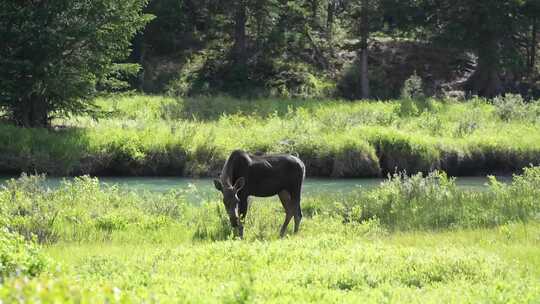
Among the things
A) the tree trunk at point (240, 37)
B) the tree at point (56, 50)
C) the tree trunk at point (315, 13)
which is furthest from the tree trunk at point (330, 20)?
the tree at point (56, 50)

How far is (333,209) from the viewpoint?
697 inches

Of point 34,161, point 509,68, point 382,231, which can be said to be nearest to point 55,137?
point 34,161

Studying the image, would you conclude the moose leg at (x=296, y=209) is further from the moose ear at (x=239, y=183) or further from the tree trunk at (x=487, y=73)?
the tree trunk at (x=487, y=73)

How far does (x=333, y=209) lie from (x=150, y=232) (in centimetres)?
490

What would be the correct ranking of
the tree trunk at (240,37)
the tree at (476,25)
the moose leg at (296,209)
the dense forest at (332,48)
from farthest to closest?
the tree trunk at (240,37), the dense forest at (332,48), the tree at (476,25), the moose leg at (296,209)

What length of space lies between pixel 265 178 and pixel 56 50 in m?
15.7

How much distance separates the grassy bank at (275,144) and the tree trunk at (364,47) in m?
10.6

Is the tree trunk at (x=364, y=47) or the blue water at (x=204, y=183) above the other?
the tree trunk at (x=364, y=47)

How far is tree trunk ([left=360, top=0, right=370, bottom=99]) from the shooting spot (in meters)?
44.3

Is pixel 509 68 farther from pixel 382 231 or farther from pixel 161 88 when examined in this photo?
pixel 382 231

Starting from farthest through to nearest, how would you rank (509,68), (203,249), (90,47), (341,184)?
(509,68)
(90,47)
(341,184)
(203,249)

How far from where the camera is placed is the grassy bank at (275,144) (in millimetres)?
27141

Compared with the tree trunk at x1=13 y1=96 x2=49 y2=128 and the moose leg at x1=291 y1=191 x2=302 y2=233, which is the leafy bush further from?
the moose leg at x1=291 y1=191 x2=302 y2=233

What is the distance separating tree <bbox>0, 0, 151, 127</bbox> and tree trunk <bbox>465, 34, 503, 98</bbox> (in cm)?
2282
